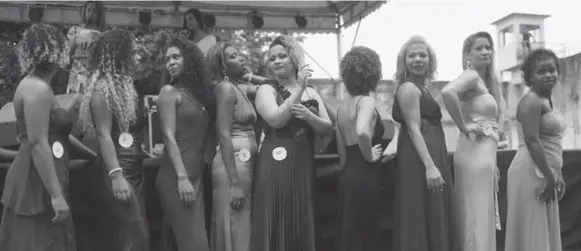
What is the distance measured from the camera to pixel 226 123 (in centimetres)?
392

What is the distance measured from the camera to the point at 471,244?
4.18 m

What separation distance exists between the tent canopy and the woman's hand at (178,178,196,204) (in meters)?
5.76

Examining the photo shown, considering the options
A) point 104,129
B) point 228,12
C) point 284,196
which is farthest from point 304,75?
point 228,12

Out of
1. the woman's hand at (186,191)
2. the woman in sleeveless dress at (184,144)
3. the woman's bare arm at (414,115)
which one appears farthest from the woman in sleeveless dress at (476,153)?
the woman's hand at (186,191)

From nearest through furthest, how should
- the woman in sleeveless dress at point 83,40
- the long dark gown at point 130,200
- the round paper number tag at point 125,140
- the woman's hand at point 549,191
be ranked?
the long dark gown at point 130,200 → the round paper number tag at point 125,140 → the woman's hand at point 549,191 → the woman in sleeveless dress at point 83,40

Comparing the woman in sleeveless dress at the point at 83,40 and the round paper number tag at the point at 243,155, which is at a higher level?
the woman in sleeveless dress at the point at 83,40

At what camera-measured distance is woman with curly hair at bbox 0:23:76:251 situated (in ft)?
11.4

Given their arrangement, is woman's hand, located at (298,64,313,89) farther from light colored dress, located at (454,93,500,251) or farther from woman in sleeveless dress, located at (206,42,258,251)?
light colored dress, located at (454,93,500,251)

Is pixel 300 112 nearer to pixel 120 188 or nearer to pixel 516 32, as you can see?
pixel 120 188

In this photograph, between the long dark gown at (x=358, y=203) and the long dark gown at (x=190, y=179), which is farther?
the long dark gown at (x=358, y=203)

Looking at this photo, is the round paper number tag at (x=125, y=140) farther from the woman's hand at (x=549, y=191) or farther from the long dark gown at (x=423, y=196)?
the woman's hand at (x=549, y=191)

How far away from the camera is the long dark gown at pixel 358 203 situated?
158 inches

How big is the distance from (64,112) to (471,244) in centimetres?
261

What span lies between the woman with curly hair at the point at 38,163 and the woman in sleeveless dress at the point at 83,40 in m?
0.77
